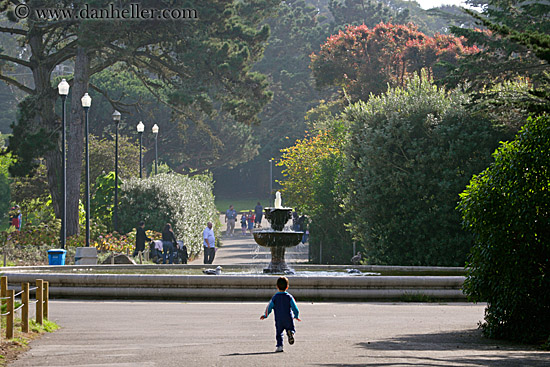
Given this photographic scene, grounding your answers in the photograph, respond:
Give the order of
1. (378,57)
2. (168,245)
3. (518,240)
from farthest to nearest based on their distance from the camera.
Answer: (378,57) → (168,245) → (518,240)

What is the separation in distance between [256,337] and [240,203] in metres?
90.2

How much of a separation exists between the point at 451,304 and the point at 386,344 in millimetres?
6895

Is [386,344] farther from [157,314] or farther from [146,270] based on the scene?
[146,270]

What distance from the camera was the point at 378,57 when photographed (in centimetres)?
4897

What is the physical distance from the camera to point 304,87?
9144 cm

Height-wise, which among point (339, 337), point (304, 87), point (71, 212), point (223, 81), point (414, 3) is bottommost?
point (339, 337)

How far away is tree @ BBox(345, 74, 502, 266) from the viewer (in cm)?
2666

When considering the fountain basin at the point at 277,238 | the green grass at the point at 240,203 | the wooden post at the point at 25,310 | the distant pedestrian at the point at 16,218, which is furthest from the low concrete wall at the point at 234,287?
the green grass at the point at 240,203

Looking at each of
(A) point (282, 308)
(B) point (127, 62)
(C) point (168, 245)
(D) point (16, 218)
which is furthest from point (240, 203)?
(A) point (282, 308)

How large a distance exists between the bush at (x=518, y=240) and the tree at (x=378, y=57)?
1359 inches

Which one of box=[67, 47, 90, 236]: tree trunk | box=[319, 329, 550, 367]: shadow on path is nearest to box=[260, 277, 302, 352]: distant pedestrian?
box=[319, 329, 550, 367]: shadow on path

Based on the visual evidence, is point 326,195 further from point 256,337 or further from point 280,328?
point 280,328

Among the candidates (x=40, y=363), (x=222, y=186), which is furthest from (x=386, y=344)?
(x=222, y=186)

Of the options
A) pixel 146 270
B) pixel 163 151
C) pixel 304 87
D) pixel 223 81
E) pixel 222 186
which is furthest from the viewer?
pixel 222 186
